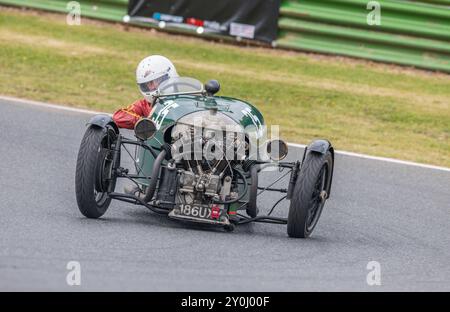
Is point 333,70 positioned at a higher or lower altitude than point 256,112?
higher

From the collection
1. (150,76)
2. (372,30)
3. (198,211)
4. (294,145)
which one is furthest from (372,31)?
(198,211)

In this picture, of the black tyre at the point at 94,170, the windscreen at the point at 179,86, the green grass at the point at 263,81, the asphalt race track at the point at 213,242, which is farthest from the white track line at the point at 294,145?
the black tyre at the point at 94,170

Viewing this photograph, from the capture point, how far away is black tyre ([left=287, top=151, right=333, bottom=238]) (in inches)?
332

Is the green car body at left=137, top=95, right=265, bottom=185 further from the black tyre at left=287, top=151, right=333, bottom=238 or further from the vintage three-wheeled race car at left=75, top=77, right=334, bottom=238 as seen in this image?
the black tyre at left=287, top=151, right=333, bottom=238

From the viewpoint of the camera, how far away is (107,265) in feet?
23.4

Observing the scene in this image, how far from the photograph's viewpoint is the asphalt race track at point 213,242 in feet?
22.9

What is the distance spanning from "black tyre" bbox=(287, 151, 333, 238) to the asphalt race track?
4.2 inches

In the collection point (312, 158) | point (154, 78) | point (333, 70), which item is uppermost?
point (333, 70)

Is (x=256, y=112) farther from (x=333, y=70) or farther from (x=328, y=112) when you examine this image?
(x=333, y=70)

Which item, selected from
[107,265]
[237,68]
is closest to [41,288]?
[107,265]

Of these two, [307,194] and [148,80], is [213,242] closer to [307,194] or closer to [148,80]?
[307,194]

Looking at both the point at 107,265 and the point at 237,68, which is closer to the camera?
the point at 107,265

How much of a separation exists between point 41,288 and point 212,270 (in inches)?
51.1

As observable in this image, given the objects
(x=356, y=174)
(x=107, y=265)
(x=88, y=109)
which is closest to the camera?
→ (x=107, y=265)
